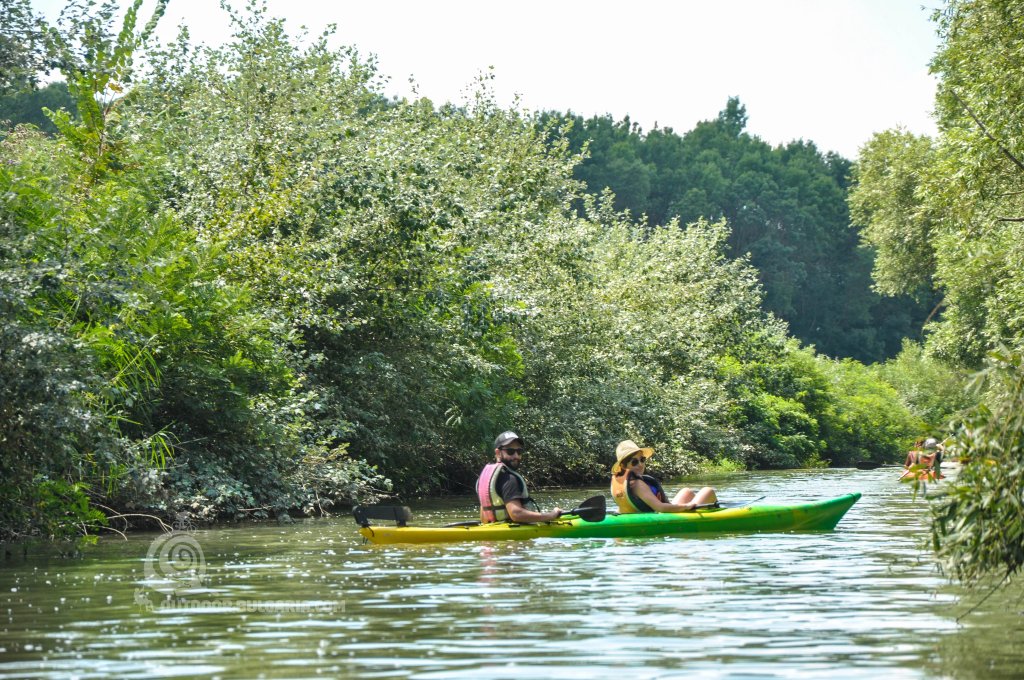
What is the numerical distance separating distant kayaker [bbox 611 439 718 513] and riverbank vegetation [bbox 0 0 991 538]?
4.88m

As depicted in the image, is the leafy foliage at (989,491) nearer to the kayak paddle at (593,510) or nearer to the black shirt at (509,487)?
the kayak paddle at (593,510)

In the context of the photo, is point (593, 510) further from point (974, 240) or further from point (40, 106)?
point (40, 106)

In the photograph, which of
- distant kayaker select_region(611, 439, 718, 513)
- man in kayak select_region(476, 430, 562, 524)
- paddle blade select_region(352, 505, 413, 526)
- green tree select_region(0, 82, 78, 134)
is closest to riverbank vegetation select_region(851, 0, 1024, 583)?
distant kayaker select_region(611, 439, 718, 513)

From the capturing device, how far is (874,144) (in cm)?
A: 4494

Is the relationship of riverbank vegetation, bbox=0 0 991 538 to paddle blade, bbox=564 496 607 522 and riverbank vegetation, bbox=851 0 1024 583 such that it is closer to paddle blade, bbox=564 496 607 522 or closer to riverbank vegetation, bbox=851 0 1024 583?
riverbank vegetation, bbox=851 0 1024 583

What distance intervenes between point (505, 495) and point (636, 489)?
1.74m

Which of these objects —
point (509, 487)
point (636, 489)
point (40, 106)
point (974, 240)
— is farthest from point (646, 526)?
point (40, 106)

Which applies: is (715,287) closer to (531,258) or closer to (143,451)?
(531,258)

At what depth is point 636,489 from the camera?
15.6 m

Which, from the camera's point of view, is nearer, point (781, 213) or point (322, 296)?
point (322, 296)

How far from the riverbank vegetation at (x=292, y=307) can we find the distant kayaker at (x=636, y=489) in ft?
16.0

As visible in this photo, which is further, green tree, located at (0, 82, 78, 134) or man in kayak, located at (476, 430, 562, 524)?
green tree, located at (0, 82, 78, 134)

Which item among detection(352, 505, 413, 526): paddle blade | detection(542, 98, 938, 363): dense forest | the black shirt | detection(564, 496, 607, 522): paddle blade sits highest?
detection(542, 98, 938, 363): dense forest

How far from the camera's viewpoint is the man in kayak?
47.6 ft
